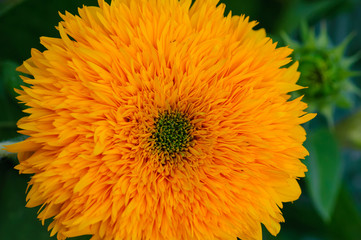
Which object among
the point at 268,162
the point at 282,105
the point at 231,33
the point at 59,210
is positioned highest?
the point at 231,33

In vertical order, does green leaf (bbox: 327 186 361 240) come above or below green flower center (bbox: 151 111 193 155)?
below

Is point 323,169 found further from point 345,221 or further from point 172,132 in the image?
point 172,132

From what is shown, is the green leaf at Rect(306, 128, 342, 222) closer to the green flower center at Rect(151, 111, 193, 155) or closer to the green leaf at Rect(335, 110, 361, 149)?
the green leaf at Rect(335, 110, 361, 149)

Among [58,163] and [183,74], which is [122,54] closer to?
[183,74]

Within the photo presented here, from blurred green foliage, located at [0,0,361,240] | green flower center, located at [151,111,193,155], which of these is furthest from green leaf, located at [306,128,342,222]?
green flower center, located at [151,111,193,155]

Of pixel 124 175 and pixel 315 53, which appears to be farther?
pixel 315 53

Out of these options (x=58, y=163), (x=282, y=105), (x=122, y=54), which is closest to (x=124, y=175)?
(x=58, y=163)

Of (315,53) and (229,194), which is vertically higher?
(315,53)

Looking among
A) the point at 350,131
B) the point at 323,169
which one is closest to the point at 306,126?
the point at 323,169
